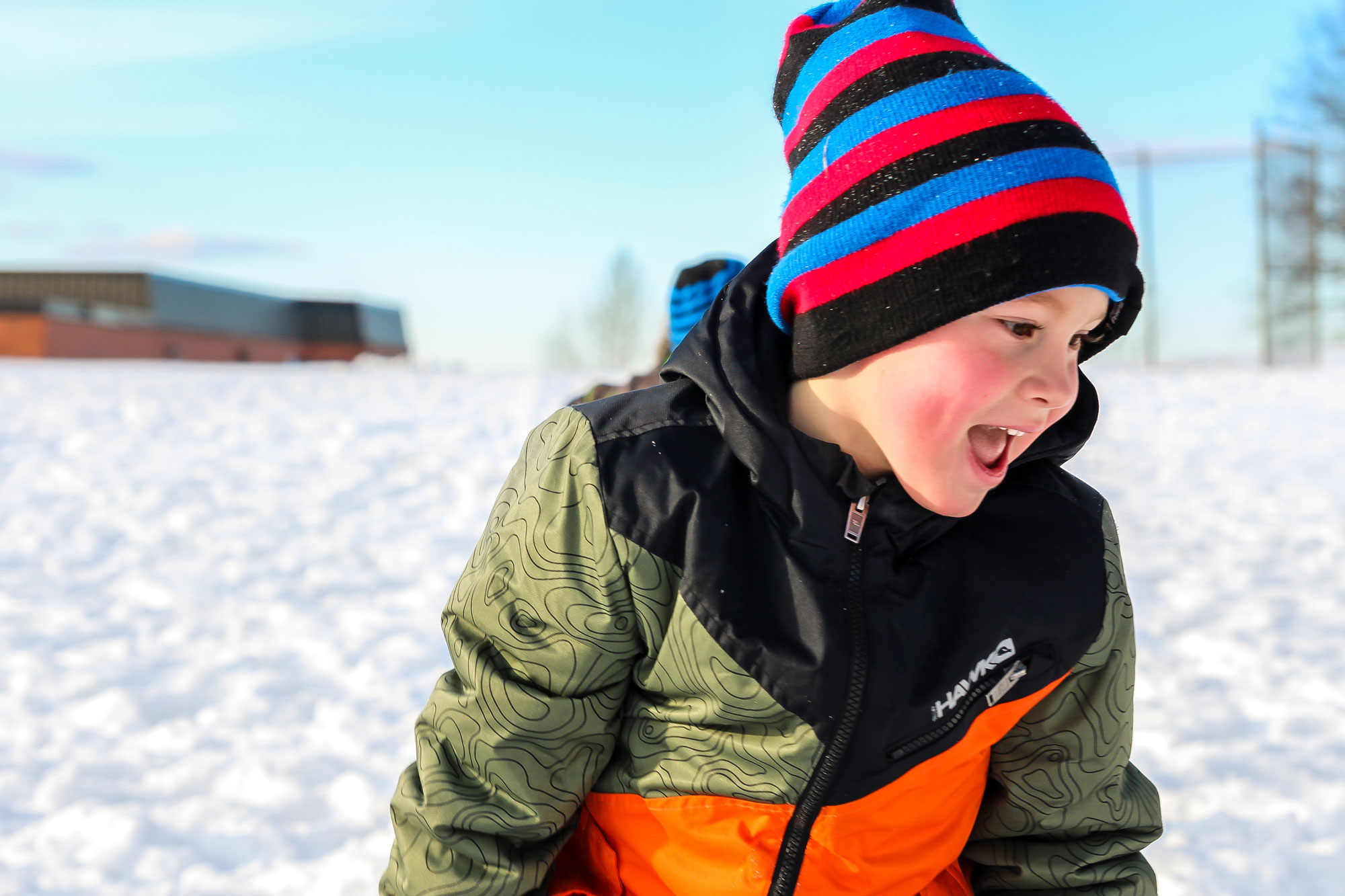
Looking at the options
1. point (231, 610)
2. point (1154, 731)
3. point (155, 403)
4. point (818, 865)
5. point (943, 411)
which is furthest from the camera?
point (155, 403)

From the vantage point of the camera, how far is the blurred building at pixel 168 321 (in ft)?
61.5

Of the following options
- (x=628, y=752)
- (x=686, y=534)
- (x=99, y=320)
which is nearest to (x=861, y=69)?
(x=686, y=534)

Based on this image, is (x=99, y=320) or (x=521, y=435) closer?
(x=521, y=435)

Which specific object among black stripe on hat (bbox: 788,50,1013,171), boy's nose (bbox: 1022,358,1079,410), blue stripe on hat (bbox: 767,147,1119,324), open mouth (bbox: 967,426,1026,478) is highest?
black stripe on hat (bbox: 788,50,1013,171)

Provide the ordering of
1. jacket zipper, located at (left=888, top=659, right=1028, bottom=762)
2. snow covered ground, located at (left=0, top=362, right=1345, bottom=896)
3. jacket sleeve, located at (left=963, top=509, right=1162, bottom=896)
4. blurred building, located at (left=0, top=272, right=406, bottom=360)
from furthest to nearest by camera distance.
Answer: blurred building, located at (left=0, top=272, right=406, bottom=360)
snow covered ground, located at (left=0, top=362, right=1345, bottom=896)
jacket sleeve, located at (left=963, top=509, right=1162, bottom=896)
jacket zipper, located at (left=888, top=659, right=1028, bottom=762)

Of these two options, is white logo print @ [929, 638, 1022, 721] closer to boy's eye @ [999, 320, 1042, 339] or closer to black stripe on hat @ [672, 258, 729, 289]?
boy's eye @ [999, 320, 1042, 339]

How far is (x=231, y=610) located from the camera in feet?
11.9

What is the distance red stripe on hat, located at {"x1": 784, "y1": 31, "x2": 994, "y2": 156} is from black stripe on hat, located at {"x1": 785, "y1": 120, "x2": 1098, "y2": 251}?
12cm

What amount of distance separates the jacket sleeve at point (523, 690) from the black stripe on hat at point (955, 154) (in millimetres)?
382

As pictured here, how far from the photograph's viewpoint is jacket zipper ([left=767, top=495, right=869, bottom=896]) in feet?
3.42

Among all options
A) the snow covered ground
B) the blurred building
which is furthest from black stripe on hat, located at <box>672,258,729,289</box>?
the blurred building

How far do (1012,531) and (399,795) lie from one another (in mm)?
744

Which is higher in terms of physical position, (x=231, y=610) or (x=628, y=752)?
(x=628, y=752)

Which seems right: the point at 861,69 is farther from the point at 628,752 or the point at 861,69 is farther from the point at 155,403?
the point at 155,403
